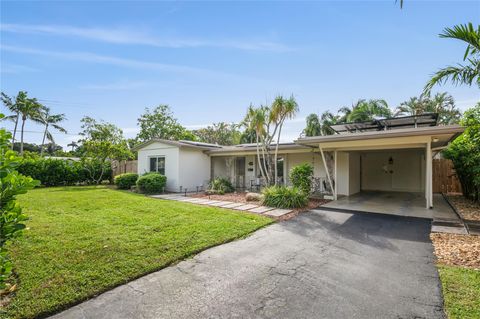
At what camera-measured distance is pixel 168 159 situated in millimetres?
14523

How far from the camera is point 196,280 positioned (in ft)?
12.1

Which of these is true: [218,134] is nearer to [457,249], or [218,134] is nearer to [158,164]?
[158,164]

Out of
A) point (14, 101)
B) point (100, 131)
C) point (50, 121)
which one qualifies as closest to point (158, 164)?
point (100, 131)

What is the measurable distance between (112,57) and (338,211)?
11389 mm

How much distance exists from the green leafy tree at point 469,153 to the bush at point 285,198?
587 cm

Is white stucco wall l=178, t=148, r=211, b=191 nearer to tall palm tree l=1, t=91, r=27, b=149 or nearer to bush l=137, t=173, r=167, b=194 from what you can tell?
bush l=137, t=173, r=167, b=194

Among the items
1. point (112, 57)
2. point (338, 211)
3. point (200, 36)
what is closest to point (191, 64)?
point (200, 36)

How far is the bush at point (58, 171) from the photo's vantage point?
16.7 m

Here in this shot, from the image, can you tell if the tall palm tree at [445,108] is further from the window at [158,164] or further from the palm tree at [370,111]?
the window at [158,164]

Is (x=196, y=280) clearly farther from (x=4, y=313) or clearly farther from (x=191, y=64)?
(x=191, y=64)

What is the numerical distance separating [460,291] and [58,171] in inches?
835

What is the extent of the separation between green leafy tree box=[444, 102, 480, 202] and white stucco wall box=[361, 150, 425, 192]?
309 centimetres

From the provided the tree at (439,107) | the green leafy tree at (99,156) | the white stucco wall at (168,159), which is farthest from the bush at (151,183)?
the tree at (439,107)

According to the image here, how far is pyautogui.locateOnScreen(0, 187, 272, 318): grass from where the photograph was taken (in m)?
3.27
